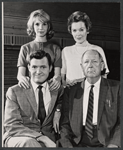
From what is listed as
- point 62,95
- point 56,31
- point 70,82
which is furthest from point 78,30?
point 62,95

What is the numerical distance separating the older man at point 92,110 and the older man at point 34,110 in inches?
5.7

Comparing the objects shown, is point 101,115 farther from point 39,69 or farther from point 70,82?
point 39,69

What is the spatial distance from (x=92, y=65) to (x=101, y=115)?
1.85ft

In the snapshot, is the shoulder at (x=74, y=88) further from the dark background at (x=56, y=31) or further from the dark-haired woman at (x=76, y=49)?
the dark background at (x=56, y=31)

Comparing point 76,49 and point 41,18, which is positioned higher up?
point 41,18

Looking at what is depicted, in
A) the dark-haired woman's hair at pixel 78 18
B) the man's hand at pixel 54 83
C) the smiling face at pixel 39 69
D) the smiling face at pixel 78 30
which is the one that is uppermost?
the dark-haired woman's hair at pixel 78 18

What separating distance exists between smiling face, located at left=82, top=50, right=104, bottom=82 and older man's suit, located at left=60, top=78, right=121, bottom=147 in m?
0.11

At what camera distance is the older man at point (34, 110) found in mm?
2170

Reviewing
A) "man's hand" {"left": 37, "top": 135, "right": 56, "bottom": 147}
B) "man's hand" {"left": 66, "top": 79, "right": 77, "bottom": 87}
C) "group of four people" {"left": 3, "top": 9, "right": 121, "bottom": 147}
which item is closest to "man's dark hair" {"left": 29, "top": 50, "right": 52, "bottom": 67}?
"group of four people" {"left": 3, "top": 9, "right": 121, "bottom": 147}

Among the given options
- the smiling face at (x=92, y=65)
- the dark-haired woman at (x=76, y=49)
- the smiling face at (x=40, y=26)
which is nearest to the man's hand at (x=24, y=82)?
the dark-haired woman at (x=76, y=49)

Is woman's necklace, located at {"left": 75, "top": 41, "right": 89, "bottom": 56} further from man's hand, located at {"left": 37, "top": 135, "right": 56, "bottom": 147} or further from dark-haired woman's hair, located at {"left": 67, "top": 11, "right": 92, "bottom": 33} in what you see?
man's hand, located at {"left": 37, "top": 135, "right": 56, "bottom": 147}

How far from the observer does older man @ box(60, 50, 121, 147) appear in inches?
85.5

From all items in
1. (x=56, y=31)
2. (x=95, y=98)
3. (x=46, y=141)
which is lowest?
(x=46, y=141)

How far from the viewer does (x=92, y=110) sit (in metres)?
2.20
